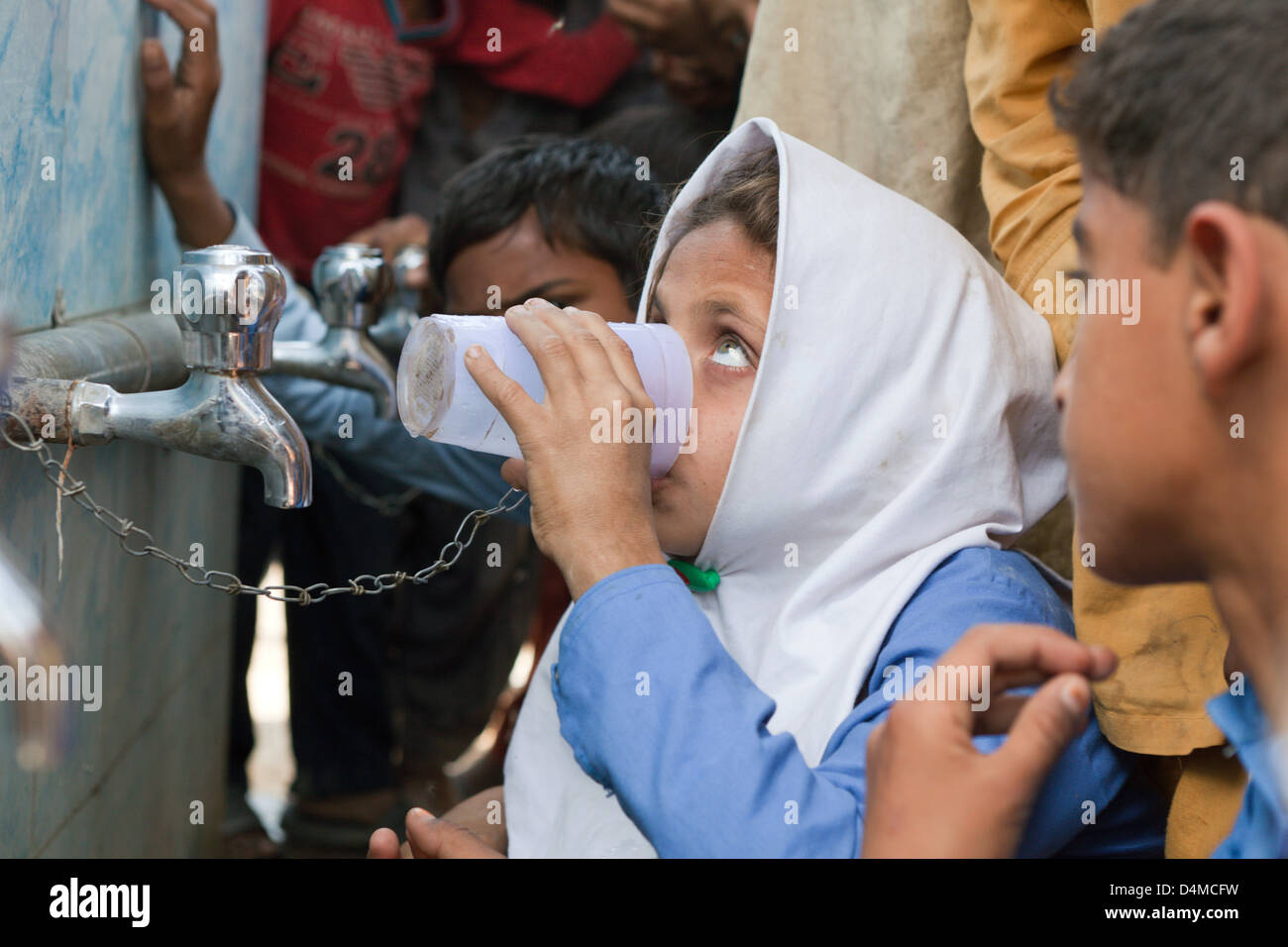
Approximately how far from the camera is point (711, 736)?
806mm

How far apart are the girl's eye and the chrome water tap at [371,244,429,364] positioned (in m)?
0.83

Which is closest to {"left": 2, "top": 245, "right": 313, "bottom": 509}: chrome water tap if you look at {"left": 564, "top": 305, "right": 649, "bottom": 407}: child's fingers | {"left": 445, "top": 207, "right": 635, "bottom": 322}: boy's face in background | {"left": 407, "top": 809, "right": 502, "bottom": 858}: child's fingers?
{"left": 564, "top": 305, "right": 649, "bottom": 407}: child's fingers

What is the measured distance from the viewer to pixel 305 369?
4.72 feet

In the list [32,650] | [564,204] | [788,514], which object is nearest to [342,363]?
[564,204]

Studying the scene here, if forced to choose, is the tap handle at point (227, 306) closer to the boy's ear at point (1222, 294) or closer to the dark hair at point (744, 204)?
the dark hair at point (744, 204)

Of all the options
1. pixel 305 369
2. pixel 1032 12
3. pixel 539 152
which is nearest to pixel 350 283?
pixel 305 369

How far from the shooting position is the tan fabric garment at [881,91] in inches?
56.2

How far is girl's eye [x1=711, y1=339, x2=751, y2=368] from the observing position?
3.47 ft

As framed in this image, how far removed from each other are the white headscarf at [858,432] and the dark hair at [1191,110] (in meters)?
0.33

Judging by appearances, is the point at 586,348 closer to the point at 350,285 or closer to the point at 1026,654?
the point at 1026,654

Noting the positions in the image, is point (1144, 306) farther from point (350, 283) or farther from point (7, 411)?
point (350, 283)

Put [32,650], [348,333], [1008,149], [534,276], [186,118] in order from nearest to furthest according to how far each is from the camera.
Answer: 1. [32,650]
2. [1008,149]
3. [186,118]
4. [348,333]
5. [534,276]

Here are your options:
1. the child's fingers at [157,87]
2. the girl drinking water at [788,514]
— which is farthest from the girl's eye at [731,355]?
the child's fingers at [157,87]

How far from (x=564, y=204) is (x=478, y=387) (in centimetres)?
76
